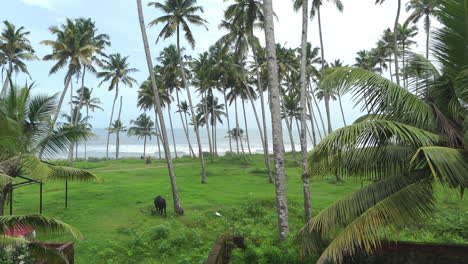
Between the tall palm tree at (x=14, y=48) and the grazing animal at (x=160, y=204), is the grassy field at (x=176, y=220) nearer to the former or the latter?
the grazing animal at (x=160, y=204)

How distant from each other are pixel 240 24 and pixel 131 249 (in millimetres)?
19630

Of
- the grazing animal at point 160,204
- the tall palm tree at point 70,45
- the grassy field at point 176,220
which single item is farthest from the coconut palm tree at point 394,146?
the tall palm tree at point 70,45

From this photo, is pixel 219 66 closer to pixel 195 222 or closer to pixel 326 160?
pixel 195 222

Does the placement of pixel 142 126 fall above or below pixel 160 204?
above

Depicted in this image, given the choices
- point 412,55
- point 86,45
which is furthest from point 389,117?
point 86,45

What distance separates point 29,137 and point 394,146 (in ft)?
29.0

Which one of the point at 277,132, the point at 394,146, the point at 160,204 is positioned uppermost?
the point at 277,132

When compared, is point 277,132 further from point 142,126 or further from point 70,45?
point 142,126

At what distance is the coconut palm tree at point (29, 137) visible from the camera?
698cm

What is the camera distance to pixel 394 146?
5.30 metres

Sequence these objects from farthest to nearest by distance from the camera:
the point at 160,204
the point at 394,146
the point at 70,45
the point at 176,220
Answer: the point at 70,45, the point at 160,204, the point at 176,220, the point at 394,146

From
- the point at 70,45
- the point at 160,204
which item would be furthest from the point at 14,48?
the point at 160,204

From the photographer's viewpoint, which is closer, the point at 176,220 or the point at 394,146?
the point at 394,146

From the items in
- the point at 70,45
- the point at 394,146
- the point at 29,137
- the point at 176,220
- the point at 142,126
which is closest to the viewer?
the point at 394,146
